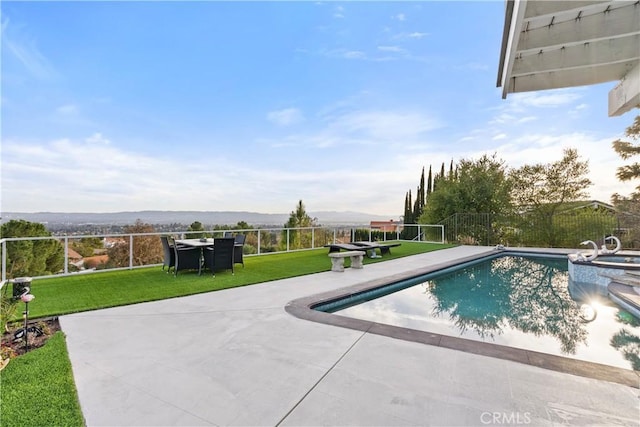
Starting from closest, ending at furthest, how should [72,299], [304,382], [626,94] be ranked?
[304,382] < [626,94] < [72,299]

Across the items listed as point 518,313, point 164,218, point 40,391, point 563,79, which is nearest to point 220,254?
point 40,391

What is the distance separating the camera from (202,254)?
6.59 m

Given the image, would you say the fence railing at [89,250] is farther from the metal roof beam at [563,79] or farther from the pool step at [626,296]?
the pool step at [626,296]

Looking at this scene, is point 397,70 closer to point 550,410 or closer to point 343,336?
point 343,336

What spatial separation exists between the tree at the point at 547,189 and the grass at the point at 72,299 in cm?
760

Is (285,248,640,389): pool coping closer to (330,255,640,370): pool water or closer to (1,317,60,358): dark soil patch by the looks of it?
(330,255,640,370): pool water

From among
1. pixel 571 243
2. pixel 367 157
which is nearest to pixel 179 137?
pixel 367 157

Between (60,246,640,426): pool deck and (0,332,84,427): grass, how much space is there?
0.26ft

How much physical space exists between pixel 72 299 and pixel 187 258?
210cm

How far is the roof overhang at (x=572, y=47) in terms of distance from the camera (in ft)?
9.33

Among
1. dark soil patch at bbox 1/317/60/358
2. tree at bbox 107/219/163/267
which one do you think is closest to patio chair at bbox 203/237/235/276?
tree at bbox 107/219/163/267

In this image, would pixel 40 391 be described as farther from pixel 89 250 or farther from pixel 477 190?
pixel 477 190

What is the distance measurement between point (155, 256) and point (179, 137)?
7466mm

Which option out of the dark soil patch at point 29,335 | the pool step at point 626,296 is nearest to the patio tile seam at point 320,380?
the dark soil patch at point 29,335
